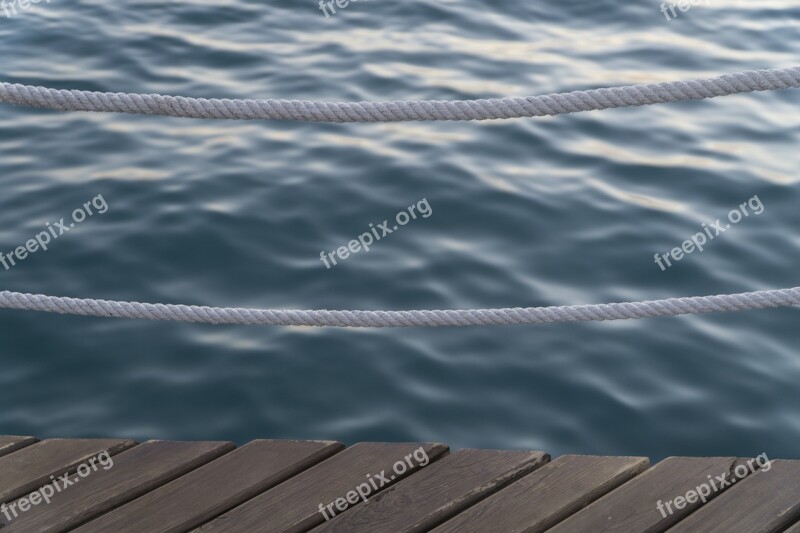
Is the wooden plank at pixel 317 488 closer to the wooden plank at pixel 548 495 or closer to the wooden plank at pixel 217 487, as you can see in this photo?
the wooden plank at pixel 217 487

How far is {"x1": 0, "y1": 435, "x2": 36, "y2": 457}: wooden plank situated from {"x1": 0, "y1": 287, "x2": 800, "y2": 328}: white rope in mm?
401

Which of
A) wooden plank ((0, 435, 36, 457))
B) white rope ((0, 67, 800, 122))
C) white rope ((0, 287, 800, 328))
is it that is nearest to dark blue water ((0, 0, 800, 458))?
wooden plank ((0, 435, 36, 457))

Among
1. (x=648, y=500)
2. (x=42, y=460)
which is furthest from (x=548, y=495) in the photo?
(x=42, y=460)

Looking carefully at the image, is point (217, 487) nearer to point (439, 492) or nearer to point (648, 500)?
point (439, 492)

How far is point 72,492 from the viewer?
Result: 8.36ft

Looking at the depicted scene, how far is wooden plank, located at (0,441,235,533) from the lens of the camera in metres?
2.45

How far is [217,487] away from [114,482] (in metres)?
0.25

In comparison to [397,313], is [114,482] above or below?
below

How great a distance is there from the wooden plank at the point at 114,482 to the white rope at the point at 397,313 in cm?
36

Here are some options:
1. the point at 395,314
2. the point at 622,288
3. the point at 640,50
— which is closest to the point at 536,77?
the point at 640,50

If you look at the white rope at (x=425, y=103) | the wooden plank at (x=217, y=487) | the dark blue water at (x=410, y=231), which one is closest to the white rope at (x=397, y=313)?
the wooden plank at (x=217, y=487)

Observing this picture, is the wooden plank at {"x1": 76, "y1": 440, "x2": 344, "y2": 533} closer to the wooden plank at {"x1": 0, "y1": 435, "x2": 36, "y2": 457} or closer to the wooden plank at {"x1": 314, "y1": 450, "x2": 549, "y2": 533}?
the wooden plank at {"x1": 314, "y1": 450, "x2": 549, "y2": 533}

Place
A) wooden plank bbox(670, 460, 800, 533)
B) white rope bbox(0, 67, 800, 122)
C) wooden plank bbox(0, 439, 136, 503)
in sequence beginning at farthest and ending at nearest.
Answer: wooden plank bbox(0, 439, 136, 503) < wooden plank bbox(670, 460, 800, 533) < white rope bbox(0, 67, 800, 122)

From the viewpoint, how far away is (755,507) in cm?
244
